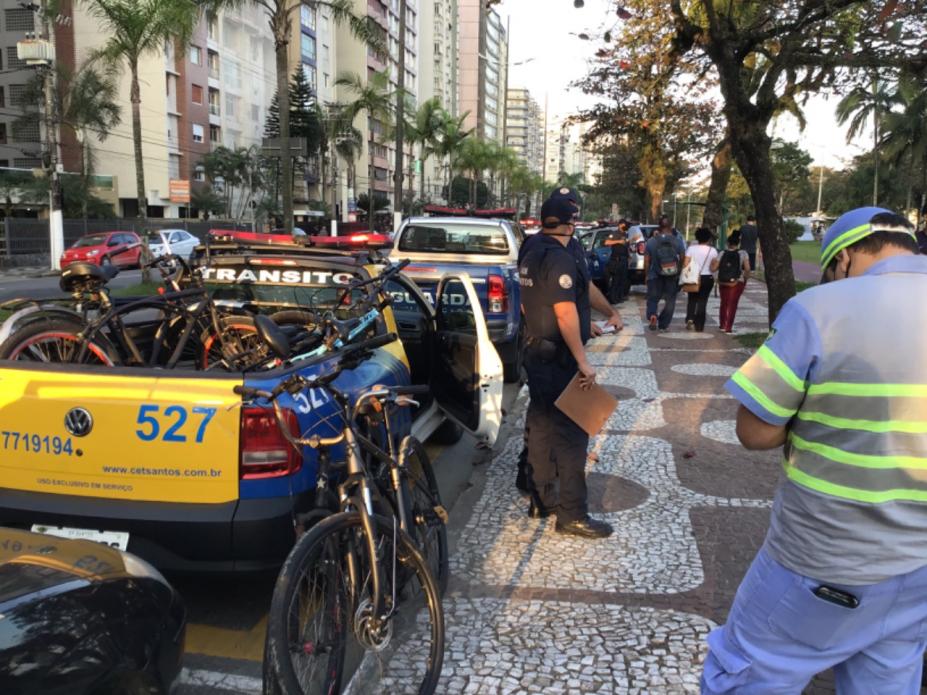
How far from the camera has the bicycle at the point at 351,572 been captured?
97.7 inches

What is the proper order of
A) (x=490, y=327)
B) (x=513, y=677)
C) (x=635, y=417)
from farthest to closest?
(x=490, y=327), (x=635, y=417), (x=513, y=677)

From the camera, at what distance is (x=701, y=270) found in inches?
489

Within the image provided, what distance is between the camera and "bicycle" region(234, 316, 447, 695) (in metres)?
2.48

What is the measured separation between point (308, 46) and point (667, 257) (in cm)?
6345

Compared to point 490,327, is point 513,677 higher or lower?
lower

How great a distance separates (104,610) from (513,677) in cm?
168

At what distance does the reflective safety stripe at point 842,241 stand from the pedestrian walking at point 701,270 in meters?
10.5

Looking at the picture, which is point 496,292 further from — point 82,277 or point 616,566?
point 82,277

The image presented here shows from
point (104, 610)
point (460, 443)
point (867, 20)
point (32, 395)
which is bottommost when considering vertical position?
point (460, 443)

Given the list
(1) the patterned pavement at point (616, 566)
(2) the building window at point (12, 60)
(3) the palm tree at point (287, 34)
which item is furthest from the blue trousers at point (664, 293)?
(2) the building window at point (12, 60)

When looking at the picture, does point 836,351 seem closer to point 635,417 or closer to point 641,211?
point 635,417

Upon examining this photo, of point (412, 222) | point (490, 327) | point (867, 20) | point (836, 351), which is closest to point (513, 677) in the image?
point (836, 351)

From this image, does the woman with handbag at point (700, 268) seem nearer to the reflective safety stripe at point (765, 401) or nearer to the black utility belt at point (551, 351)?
the black utility belt at point (551, 351)

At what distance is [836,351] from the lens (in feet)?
6.25
